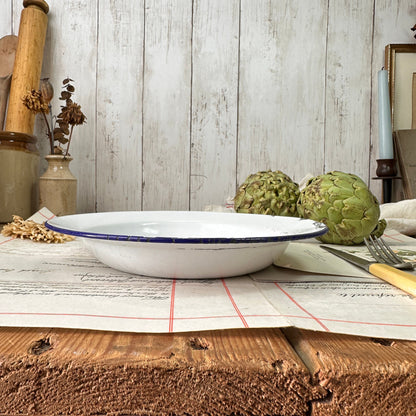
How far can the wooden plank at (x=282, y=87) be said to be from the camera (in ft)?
4.00

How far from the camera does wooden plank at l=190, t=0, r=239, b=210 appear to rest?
1220 mm

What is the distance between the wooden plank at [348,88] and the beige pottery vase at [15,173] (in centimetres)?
85

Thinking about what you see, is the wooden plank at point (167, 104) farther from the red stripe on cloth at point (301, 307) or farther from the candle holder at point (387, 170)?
the red stripe on cloth at point (301, 307)

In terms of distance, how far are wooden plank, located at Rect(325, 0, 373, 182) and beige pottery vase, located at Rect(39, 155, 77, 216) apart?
2.50ft

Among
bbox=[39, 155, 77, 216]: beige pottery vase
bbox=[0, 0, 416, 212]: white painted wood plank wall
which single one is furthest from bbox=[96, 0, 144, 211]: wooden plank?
bbox=[39, 155, 77, 216]: beige pottery vase

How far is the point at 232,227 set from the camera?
0.53m

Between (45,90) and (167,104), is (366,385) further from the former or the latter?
(167,104)

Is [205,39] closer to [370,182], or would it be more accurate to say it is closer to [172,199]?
[172,199]

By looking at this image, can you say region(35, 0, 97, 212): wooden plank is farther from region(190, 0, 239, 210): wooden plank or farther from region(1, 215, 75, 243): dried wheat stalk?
region(1, 215, 75, 243): dried wheat stalk

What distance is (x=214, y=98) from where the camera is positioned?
1.23 meters

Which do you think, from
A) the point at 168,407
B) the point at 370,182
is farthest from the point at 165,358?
the point at 370,182

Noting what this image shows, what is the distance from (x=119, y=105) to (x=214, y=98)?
0.30 m

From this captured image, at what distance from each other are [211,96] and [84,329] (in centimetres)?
107

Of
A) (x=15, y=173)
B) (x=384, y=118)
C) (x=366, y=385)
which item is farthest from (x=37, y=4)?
(x=366, y=385)
